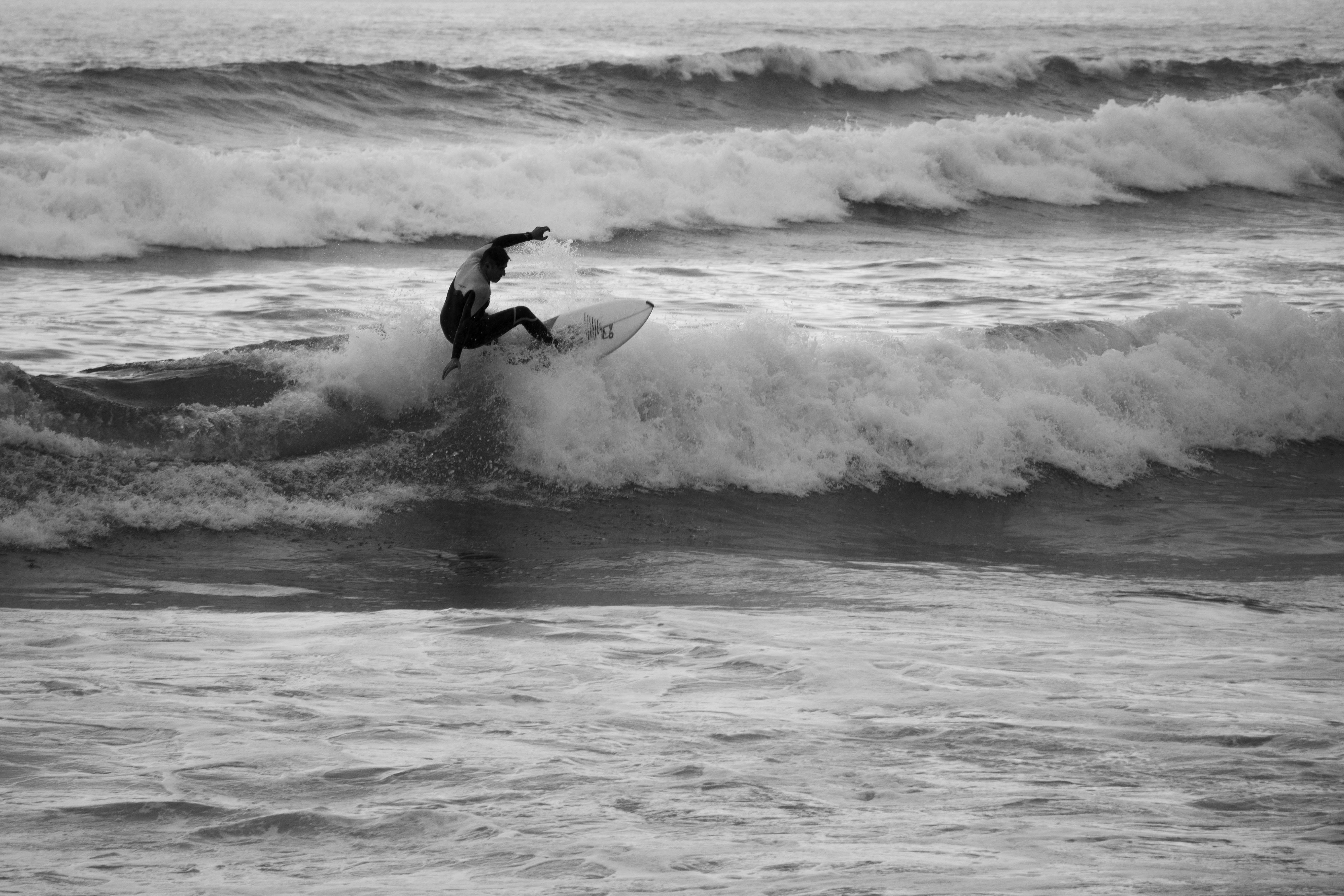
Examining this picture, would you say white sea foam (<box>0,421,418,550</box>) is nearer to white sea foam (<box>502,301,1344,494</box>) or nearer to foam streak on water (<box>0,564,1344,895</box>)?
white sea foam (<box>502,301,1344,494</box>)

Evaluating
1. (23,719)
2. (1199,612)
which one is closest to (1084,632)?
(1199,612)

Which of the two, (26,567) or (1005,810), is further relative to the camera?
(26,567)

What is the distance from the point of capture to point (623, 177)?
20016 millimetres

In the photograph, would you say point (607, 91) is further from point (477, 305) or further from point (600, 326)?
point (477, 305)

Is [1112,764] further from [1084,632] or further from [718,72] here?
[718,72]

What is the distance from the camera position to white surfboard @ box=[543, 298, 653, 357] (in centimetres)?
1010

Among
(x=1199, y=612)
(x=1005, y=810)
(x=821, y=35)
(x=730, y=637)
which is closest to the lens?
(x=1005, y=810)

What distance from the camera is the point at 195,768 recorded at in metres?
4.55

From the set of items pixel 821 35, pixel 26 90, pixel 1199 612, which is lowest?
pixel 1199 612

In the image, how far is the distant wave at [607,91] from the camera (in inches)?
892

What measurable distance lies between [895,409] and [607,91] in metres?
19.0

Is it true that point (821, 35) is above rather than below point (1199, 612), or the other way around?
above

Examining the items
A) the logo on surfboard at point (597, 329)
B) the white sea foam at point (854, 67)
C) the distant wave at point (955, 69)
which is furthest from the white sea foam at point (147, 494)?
the white sea foam at point (854, 67)

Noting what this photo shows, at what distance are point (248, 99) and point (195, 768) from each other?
21.4 metres
